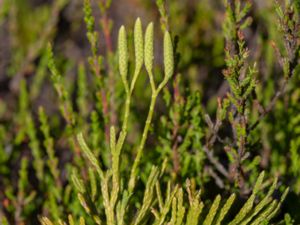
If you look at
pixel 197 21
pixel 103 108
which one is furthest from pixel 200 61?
pixel 103 108

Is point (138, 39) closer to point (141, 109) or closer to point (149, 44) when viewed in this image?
point (149, 44)

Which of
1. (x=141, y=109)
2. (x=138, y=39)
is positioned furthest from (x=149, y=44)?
(x=141, y=109)

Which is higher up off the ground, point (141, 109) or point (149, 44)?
point (149, 44)

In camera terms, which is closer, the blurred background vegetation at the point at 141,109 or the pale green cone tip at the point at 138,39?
the pale green cone tip at the point at 138,39

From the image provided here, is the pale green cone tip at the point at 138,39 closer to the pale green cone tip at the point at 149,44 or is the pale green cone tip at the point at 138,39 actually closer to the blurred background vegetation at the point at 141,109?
the pale green cone tip at the point at 149,44

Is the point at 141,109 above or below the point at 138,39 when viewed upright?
below

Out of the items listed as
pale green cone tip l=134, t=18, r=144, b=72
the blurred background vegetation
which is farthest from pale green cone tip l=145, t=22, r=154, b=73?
the blurred background vegetation

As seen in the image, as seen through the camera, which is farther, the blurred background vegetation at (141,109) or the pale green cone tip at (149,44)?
the blurred background vegetation at (141,109)

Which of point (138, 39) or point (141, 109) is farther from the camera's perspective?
point (141, 109)

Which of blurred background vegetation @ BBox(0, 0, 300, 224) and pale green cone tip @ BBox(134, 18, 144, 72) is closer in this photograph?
pale green cone tip @ BBox(134, 18, 144, 72)

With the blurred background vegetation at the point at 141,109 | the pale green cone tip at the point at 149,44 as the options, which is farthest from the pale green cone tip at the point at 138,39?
the blurred background vegetation at the point at 141,109

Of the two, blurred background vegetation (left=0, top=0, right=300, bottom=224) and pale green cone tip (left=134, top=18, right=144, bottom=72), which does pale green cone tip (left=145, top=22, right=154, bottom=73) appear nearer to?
pale green cone tip (left=134, top=18, right=144, bottom=72)
